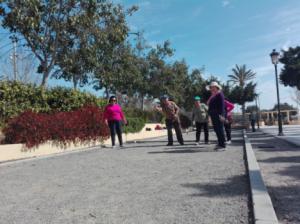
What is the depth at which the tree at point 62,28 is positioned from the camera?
14070 millimetres

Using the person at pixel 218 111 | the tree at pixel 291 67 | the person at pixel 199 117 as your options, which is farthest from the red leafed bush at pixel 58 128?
the tree at pixel 291 67

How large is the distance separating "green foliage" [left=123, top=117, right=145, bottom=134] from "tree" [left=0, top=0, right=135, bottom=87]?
11.9 ft

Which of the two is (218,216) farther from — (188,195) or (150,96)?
(150,96)

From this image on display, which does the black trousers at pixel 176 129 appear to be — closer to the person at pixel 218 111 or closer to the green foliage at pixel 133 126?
the person at pixel 218 111

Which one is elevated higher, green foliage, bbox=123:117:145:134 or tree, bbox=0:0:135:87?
tree, bbox=0:0:135:87

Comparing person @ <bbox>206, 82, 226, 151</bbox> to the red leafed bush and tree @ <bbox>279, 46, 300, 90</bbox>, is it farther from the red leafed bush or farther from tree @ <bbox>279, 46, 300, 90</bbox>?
tree @ <bbox>279, 46, 300, 90</bbox>

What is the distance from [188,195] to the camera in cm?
473

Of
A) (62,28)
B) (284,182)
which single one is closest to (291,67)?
(62,28)

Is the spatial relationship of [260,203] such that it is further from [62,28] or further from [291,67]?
[291,67]

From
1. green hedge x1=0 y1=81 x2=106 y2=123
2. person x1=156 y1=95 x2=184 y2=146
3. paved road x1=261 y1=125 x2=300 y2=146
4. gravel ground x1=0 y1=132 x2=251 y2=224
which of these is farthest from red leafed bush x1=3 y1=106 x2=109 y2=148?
paved road x1=261 y1=125 x2=300 y2=146

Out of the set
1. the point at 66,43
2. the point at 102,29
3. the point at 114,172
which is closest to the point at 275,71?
the point at 102,29

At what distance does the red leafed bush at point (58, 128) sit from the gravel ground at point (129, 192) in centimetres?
226

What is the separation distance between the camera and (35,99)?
38.9 ft

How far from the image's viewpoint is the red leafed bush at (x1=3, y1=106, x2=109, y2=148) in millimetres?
10141
